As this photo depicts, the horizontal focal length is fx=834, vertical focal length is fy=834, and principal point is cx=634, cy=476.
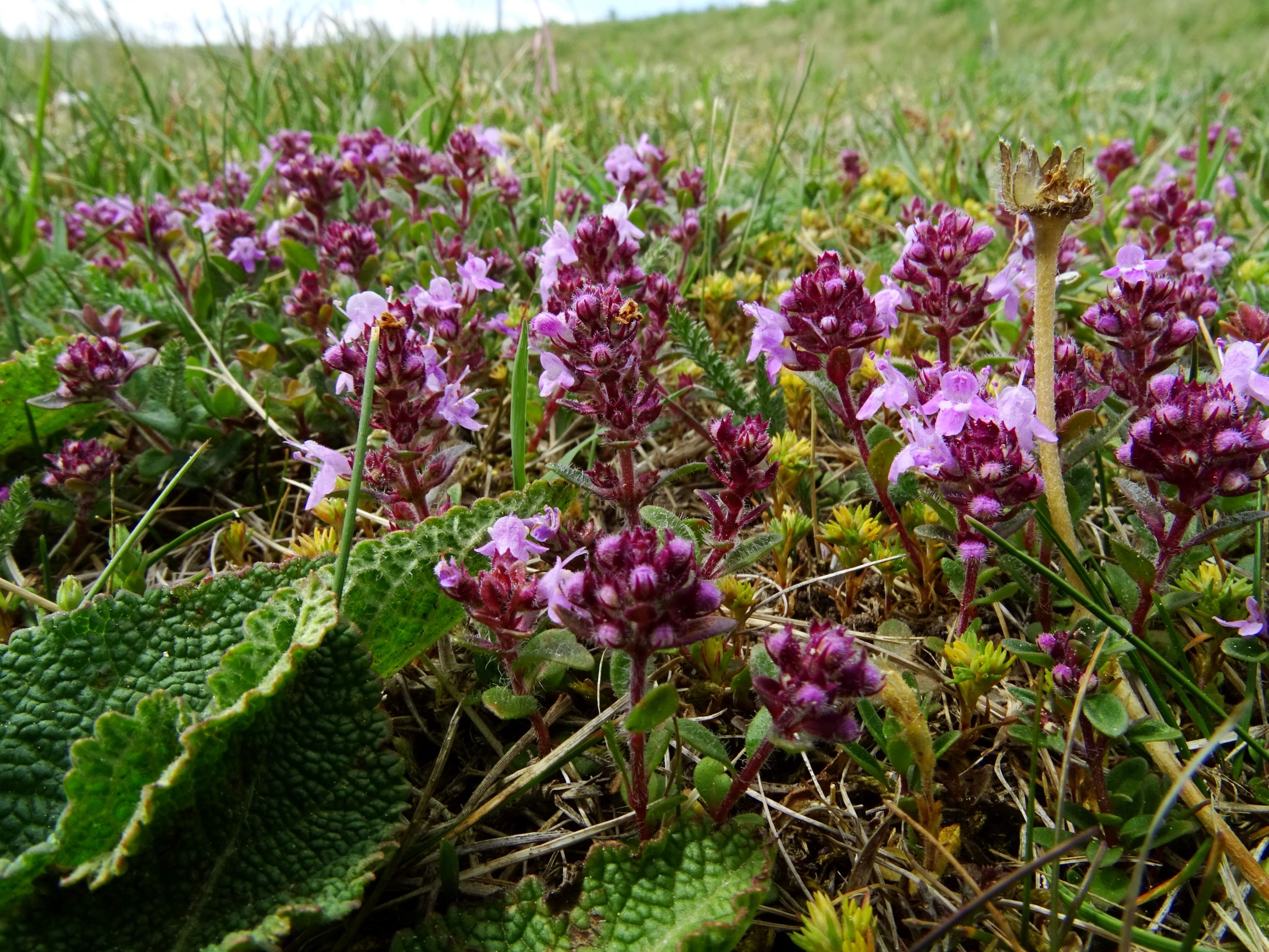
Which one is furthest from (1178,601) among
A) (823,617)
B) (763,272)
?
(763,272)

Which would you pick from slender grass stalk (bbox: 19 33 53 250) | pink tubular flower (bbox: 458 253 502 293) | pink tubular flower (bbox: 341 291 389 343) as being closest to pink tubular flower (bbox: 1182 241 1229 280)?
pink tubular flower (bbox: 458 253 502 293)

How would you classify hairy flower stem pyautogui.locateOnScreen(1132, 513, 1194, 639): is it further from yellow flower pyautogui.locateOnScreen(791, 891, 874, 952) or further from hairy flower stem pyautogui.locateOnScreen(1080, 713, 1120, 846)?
yellow flower pyautogui.locateOnScreen(791, 891, 874, 952)

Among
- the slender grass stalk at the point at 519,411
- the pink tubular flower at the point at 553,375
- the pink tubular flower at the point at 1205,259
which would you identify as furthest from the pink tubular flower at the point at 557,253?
the pink tubular flower at the point at 1205,259

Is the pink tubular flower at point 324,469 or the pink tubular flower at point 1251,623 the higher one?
the pink tubular flower at point 324,469

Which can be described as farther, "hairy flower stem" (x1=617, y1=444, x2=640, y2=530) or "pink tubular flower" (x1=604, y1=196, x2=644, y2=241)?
"pink tubular flower" (x1=604, y1=196, x2=644, y2=241)

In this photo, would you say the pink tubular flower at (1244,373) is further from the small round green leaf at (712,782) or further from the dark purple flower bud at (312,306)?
the dark purple flower bud at (312,306)

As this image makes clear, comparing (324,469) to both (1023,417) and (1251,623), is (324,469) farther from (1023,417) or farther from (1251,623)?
(1251,623)
